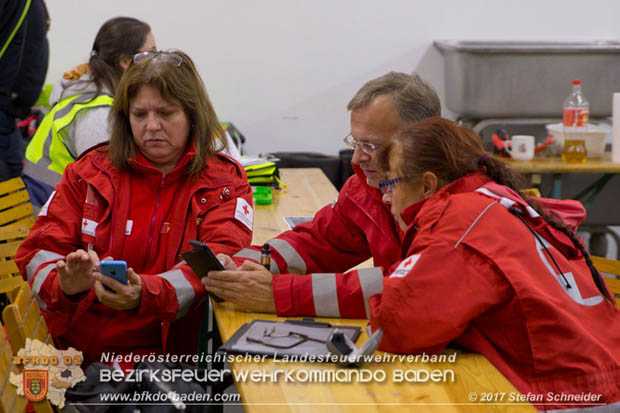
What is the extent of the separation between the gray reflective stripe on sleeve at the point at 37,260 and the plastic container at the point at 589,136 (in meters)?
3.35

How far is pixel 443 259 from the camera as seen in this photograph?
63.4 inches

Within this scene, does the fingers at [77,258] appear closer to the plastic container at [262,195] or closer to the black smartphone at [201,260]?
the black smartphone at [201,260]

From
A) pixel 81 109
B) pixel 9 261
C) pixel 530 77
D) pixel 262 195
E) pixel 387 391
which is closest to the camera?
pixel 387 391

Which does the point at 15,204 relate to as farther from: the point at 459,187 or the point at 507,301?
the point at 507,301

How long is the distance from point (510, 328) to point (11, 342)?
1206mm

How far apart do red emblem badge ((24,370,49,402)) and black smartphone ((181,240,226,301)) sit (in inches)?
18.3

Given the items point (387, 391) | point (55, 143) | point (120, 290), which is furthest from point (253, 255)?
point (55, 143)

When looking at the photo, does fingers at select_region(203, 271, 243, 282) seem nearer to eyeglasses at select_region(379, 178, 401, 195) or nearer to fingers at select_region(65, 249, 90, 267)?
fingers at select_region(65, 249, 90, 267)

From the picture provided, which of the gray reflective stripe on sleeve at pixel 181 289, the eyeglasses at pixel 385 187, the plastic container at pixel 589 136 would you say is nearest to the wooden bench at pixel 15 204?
the gray reflective stripe on sleeve at pixel 181 289

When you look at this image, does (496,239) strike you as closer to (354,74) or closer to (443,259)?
(443,259)

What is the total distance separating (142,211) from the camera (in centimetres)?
240

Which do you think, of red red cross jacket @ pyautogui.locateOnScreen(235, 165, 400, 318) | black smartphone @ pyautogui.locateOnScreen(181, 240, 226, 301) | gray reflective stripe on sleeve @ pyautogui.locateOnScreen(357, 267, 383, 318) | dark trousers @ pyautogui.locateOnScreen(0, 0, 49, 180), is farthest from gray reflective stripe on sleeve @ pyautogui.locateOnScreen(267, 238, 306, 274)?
dark trousers @ pyautogui.locateOnScreen(0, 0, 49, 180)

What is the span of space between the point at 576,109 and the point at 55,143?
3043mm

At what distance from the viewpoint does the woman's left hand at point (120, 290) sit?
82.1 inches
